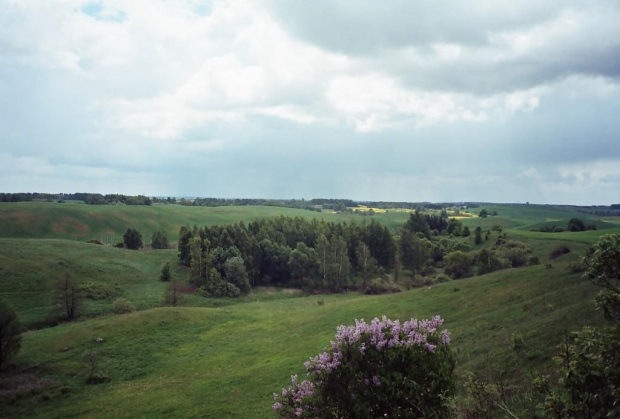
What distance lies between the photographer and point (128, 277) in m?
86.3

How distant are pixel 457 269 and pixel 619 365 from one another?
8901cm

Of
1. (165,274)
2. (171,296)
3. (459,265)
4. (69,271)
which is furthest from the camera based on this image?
(165,274)

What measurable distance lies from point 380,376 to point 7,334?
49.2 meters

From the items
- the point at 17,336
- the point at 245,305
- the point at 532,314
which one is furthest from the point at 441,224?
the point at 17,336

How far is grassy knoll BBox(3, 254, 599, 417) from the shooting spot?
25844mm

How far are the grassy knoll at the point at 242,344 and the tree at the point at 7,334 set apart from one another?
2055mm

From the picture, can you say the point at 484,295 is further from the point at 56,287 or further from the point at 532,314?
the point at 56,287

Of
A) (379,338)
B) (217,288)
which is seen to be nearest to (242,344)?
(217,288)

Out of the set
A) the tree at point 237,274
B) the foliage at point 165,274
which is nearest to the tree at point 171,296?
the foliage at point 165,274

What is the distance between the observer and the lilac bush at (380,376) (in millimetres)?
11086

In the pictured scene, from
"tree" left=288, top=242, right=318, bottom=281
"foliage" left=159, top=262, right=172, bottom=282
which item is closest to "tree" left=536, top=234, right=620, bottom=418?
"foliage" left=159, top=262, right=172, bottom=282

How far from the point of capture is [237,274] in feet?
306

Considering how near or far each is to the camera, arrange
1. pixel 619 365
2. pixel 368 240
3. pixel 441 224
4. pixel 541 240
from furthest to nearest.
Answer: pixel 441 224 < pixel 368 240 < pixel 541 240 < pixel 619 365

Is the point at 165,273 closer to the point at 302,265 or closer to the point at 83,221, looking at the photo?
the point at 302,265
